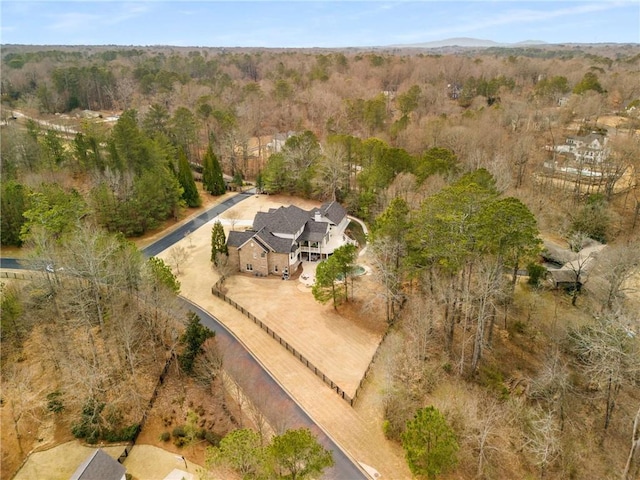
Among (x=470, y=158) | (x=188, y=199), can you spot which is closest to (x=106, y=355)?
(x=188, y=199)

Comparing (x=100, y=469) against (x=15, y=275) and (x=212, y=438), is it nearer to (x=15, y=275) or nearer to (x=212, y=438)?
(x=212, y=438)

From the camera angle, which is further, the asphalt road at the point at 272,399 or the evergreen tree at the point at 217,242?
the evergreen tree at the point at 217,242

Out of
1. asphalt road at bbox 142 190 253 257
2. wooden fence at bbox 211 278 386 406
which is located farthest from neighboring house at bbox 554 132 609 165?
asphalt road at bbox 142 190 253 257

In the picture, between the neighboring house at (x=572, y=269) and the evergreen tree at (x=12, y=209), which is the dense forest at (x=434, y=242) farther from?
the neighboring house at (x=572, y=269)

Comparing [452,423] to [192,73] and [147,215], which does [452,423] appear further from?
[192,73]

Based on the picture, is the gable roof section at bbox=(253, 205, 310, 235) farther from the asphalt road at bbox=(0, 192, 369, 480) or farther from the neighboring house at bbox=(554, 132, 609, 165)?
the neighboring house at bbox=(554, 132, 609, 165)

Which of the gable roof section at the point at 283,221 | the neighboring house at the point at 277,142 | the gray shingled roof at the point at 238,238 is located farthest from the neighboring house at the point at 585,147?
the neighboring house at the point at 277,142
